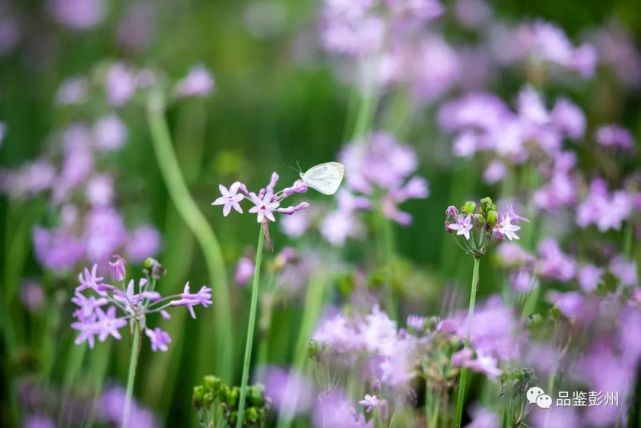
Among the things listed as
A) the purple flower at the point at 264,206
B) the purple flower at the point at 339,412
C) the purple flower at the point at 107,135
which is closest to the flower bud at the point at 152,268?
the purple flower at the point at 264,206

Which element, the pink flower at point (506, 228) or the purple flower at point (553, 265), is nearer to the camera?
the pink flower at point (506, 228)

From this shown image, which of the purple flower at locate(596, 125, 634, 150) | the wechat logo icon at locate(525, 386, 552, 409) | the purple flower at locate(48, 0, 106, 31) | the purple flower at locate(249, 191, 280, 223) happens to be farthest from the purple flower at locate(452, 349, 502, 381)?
the purple flower at locate(48, 0, 106, 31)

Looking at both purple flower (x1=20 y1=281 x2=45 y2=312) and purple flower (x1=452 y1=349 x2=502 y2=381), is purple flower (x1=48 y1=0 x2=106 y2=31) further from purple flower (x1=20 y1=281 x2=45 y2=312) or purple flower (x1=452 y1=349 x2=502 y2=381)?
purple flower (x1=452 y1=349 x2=502 y2=381)

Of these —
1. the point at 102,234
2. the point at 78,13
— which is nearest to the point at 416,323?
the point at 102,234

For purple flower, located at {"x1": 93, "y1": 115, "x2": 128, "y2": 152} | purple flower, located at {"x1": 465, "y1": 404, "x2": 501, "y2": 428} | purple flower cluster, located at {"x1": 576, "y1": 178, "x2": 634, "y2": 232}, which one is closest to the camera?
purple flower, located at {"x1": 465, "y1": 404, "x2": 501, "y2": 428}

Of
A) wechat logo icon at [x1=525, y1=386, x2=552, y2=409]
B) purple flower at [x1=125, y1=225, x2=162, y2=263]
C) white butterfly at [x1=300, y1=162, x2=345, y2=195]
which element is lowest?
wechat logo icon at [x1=525, y1=386, x2=552, y2=409]

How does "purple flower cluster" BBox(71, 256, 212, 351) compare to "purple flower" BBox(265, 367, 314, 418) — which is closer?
"purple flower cluster" BBox(71, 256, 212, 351)

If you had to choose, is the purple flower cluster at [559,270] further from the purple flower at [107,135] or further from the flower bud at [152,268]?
the purple flower at [107,135]
